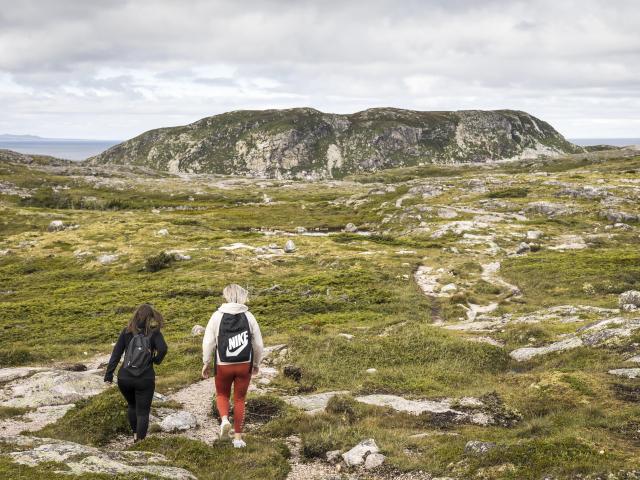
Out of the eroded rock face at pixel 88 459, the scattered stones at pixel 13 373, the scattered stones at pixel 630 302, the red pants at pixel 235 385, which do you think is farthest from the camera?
the scattered stones at pixel 630 302

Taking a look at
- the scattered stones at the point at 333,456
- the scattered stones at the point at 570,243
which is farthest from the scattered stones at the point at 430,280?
the scattered stones at the point at 333,456

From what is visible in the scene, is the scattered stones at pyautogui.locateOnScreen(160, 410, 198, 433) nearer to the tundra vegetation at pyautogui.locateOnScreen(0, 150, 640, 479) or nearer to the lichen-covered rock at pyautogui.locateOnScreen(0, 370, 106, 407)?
the tundra vegetation at pyautogui.locateOnScreen(0, 150, 640, 479)

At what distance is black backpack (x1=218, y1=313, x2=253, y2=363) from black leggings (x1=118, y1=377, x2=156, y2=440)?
209 centimetres

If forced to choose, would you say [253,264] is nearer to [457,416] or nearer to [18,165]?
[457,416]

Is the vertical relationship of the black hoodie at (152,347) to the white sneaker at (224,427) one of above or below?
above

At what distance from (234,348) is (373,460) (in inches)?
178

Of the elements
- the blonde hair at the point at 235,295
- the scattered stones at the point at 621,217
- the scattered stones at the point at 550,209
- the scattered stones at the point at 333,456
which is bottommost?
the scattered stones at the point at 333,456

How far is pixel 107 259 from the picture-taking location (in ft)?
209

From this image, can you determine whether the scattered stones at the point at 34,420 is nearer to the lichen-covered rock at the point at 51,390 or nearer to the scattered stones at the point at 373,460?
the lichen-covered rock at the point at 51,390

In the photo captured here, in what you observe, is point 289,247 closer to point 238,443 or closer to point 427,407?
point 427,407

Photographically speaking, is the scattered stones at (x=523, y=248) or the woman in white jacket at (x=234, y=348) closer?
the woman in white jacket at (x=234, y=348)

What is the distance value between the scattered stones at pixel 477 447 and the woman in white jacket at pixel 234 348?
18.7 feet

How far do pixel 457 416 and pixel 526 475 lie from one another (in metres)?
5.87

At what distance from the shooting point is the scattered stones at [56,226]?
8867cm
